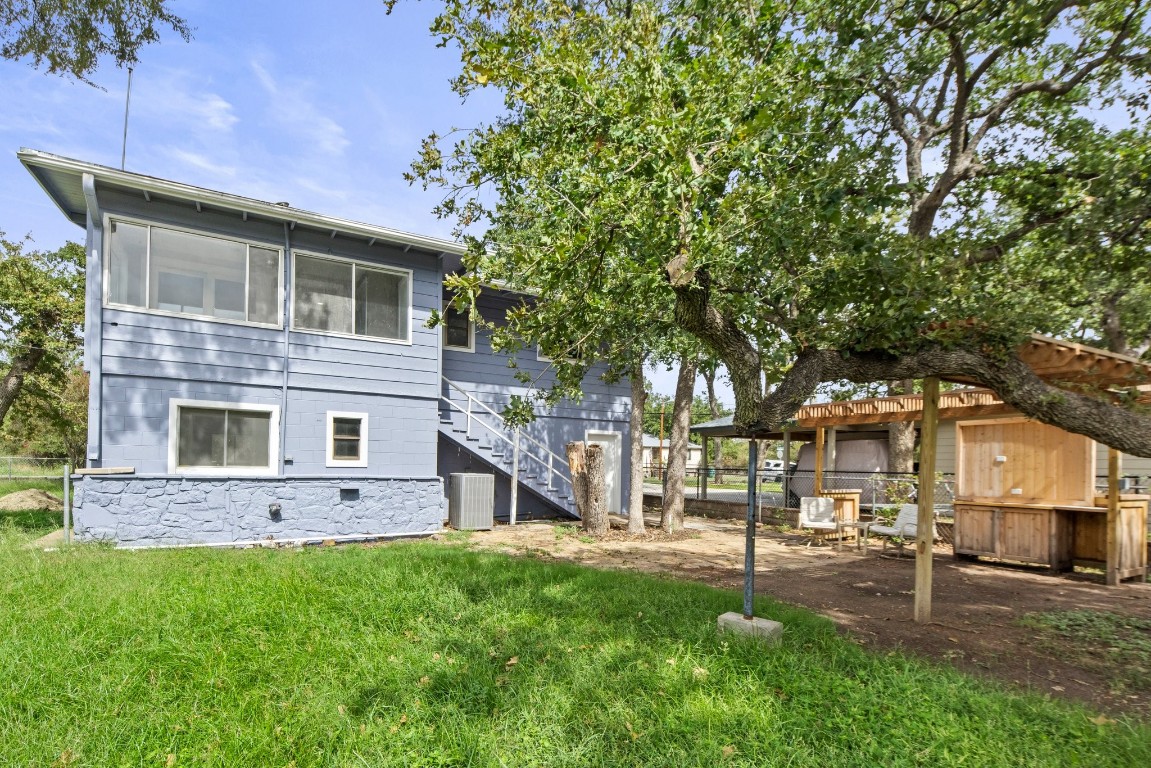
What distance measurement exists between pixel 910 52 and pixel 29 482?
95.9 feet

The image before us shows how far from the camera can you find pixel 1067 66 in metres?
7.89

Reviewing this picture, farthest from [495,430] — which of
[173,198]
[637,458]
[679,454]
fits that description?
[173,198]

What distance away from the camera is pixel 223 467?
1074cm

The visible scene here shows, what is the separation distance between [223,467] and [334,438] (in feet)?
6.14

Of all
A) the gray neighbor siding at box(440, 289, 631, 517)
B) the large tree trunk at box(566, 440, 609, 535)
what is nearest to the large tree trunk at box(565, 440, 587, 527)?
the large tree trunk at box(566, 440, 609, 535)

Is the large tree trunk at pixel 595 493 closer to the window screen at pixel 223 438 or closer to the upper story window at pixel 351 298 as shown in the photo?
the upper story window at pixel 351 298

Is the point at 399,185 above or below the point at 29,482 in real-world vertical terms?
above

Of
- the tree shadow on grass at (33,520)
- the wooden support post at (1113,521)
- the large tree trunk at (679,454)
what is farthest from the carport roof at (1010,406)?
the tree shadow on grass at (33,520)

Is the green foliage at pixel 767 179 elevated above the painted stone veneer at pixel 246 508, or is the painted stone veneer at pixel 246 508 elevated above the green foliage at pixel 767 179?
the green foliage at pixel 767 179

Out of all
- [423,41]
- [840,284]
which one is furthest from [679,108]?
[423,41]

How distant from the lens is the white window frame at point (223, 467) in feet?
33.9

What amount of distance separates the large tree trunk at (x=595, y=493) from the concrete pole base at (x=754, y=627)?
23.7ft

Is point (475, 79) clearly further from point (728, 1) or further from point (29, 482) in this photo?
point (29, 482)

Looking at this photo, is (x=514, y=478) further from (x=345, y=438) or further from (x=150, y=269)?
(x=150, y=269)
